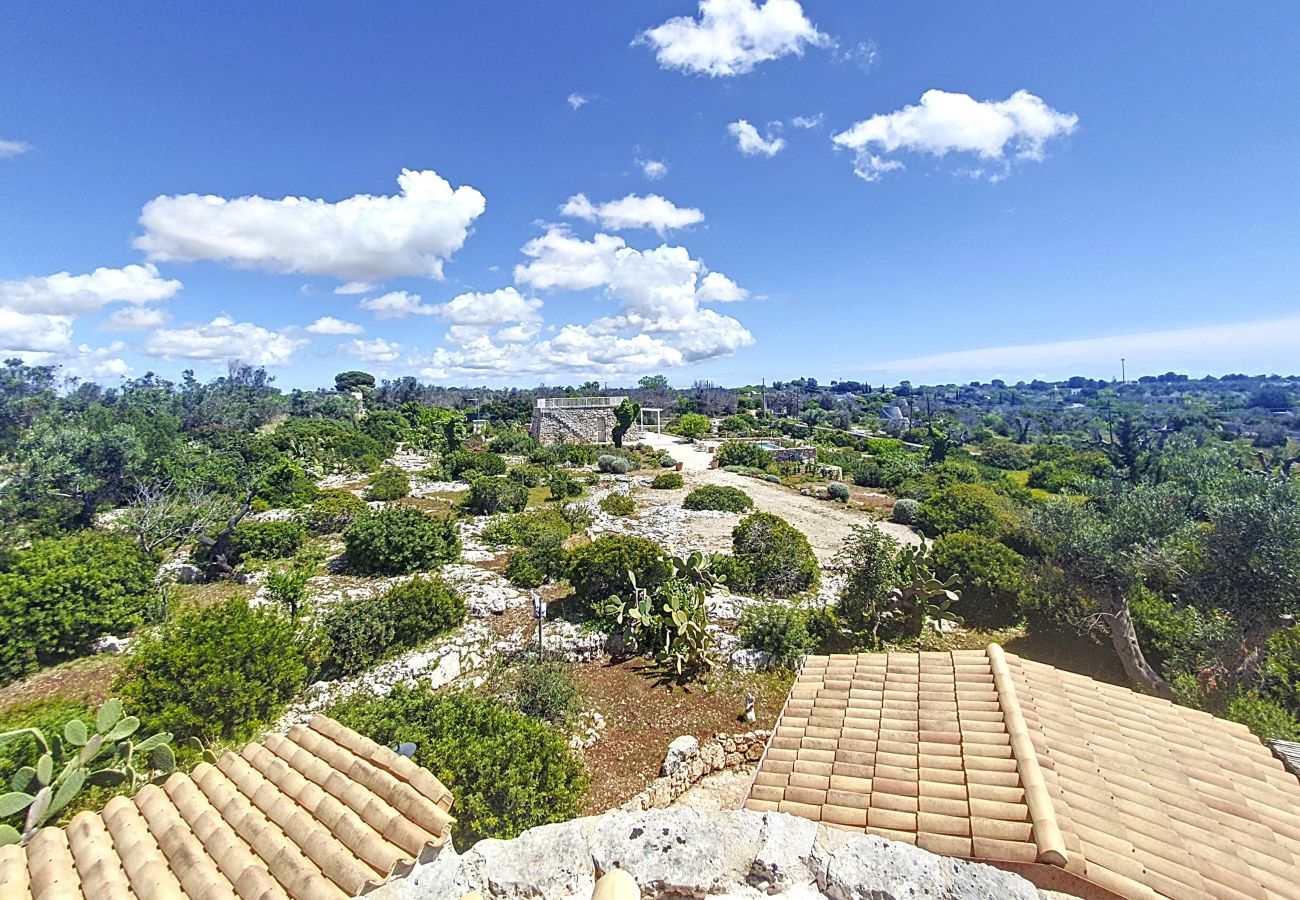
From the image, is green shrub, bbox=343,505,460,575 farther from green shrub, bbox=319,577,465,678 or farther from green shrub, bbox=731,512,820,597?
green shrub, bbox=731,512,820,597

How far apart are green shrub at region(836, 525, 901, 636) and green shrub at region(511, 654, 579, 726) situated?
617 centimetres

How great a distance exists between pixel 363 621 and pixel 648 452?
32711 mm

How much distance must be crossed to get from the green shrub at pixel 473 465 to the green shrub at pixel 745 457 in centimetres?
1606

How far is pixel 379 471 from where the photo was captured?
105 ft

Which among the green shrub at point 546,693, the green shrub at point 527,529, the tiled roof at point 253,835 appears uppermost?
the tiled roof at point 253,835

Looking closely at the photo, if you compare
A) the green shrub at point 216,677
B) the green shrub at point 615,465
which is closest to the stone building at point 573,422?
the green shrub at point 615,465

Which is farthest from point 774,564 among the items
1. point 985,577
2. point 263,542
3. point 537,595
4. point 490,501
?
point 263,542

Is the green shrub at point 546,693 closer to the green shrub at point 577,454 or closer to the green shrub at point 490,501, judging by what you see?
the green shrub at point 490,501

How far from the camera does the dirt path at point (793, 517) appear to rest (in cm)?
1934

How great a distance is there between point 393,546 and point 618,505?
10072 millimetres

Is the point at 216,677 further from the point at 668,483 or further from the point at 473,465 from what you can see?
the point at 473,465

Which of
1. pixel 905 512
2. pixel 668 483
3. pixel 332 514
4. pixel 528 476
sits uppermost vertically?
pixel 528 476

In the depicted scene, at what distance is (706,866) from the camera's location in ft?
10.8

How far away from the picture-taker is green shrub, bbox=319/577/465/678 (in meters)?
9.90
